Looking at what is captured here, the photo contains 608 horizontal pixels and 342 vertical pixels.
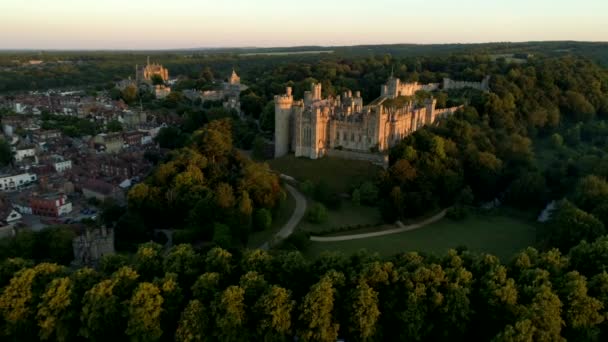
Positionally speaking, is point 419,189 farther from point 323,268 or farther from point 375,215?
point 323,268

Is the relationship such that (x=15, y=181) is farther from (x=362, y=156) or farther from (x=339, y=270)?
(x=339, y=270)

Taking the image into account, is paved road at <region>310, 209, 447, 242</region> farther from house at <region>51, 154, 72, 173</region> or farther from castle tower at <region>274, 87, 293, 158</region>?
house at <region>51, 154, 72, 173</region>

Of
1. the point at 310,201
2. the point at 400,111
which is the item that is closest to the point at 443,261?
the point at 310,201

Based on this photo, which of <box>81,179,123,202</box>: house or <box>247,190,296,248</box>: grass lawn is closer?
<box>247,190,296,248</box>: grass lawn

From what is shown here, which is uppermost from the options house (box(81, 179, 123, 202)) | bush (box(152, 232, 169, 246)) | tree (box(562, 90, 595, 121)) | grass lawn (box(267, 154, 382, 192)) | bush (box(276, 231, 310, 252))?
tree (box(562, 90, 595, 121))

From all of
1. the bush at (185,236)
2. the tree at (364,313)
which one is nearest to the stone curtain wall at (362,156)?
the bush at (185,236)

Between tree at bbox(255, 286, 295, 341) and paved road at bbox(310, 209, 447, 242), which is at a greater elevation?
tree at bbox(255, 286, 295, 341)

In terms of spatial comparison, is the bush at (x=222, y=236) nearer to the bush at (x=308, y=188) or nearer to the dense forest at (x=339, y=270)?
the dense forest at (x=339, y=270)

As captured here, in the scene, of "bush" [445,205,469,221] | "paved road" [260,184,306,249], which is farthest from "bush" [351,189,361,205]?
"bush" [445,205,469,221]
